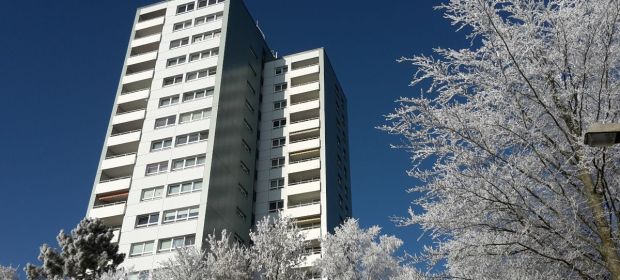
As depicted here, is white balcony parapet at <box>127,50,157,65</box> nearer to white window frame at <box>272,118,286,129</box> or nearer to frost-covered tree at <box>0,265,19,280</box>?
white window frame at <box>272,118,286,129</box>

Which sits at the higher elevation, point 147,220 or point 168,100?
point 168,100

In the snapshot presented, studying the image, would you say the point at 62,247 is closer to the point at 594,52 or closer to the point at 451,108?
the point at 451,108

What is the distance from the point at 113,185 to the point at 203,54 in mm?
13616

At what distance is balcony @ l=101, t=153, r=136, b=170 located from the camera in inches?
1598

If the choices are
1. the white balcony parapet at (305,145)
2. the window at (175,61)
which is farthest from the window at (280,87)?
the window at (175,61)

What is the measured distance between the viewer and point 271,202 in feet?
141

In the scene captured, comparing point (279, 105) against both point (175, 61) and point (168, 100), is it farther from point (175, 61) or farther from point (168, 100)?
point (168, 100)

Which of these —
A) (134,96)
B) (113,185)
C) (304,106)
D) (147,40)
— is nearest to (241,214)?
(113,185)

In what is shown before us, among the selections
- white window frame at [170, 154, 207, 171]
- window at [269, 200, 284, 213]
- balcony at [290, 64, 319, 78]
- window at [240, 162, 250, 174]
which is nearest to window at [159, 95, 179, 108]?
white window frame at [170, 154, 207, 171]

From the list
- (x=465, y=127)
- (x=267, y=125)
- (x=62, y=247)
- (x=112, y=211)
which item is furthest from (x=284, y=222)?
(x=267, y=125)

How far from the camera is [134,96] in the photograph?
148ft

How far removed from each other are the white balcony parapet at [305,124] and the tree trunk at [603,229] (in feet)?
126

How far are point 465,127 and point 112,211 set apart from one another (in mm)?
33294

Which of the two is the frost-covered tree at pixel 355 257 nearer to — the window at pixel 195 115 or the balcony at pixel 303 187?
the balcony at pixel 303 187
